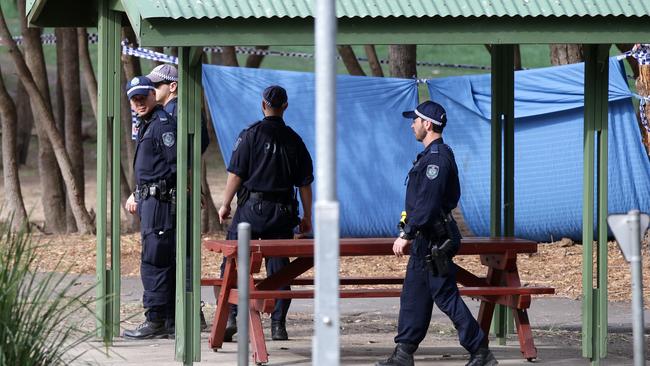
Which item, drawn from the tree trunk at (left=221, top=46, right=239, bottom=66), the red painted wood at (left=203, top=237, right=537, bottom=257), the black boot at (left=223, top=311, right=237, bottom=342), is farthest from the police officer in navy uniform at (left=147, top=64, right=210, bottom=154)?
the tree trunk at (left=221, top=46, right=239, bottom=66)

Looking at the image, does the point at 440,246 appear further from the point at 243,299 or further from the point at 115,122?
the point at 115,122

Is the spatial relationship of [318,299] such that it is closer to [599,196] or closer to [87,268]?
[599,196]

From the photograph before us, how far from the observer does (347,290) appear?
893 centimetres

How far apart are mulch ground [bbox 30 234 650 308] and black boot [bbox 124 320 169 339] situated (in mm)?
3370

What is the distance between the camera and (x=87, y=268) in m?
14.0

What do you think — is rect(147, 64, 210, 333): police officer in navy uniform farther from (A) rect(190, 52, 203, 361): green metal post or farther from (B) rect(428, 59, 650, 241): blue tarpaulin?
(B) rect(428, 59, 650, 241): blue tarpaulin

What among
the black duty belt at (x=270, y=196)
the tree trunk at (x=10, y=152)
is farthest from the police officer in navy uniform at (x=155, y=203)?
the tree trunk at (x=10, y=152)

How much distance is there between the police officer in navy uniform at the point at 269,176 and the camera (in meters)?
9.48

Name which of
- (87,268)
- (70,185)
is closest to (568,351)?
(87,268)

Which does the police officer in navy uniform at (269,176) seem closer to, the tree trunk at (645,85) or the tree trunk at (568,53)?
the tree trunk at (645,85)

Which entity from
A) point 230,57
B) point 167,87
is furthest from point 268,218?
point 230,57

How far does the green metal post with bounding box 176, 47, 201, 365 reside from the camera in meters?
8.22

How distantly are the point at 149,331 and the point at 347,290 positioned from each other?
1749 millimetres

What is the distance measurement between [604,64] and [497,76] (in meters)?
1.77
